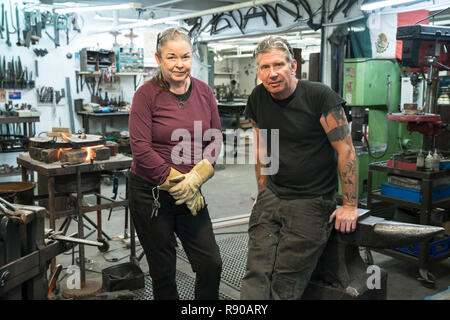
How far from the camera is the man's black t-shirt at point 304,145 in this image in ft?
5.33

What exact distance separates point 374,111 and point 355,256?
270cm

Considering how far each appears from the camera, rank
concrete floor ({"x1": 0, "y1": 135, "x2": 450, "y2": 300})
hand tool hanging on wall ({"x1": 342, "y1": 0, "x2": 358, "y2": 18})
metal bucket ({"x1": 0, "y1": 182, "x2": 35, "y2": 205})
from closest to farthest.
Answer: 1. metal bucket ({"x1": 0, "y1": 182, "x2": 35, "y2": 205})
2. concrete floor ({"x1": 0, "y1": 135, "x2": 450, "y2": 300})
3. hand tool hanging on wall ({"x1": 342, "y1": 0, "x2": 358, "y2": 18})

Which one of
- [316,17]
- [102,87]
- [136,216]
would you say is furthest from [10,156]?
[136,216]

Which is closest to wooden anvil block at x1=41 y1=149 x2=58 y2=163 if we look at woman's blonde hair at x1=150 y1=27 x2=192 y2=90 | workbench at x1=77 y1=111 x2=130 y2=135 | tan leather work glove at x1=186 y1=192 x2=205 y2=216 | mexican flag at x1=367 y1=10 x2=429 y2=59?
woman's blonde hair at x1=150 y1=27 x2=192 y2=90

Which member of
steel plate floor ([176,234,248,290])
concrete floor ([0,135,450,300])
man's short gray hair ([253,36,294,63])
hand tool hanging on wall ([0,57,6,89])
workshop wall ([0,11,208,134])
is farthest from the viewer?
workshop wall ([0,11,208,134])

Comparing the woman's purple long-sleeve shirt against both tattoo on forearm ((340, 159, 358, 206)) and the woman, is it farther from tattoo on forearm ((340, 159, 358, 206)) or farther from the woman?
tattoo on forearm ((340, 159, 358, 206))

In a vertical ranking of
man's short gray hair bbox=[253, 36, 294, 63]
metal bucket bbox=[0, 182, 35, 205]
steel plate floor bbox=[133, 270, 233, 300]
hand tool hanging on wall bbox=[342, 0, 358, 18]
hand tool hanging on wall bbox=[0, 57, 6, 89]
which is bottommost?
steel plate floor bbox=[133, 270, 233, 300]

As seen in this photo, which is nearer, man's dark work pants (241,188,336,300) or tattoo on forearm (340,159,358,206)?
man's dark work pants (241,188,336,300)

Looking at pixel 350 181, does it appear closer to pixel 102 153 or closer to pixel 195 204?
pixel 195 204

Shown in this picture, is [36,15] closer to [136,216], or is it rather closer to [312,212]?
[136,216]

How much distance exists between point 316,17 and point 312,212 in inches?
158

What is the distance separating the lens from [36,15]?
19.6 ft

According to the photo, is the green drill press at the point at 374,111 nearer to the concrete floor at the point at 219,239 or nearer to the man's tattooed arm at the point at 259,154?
the concrete floor at the point at 219,239

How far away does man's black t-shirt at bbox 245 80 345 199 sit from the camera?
1625mm
